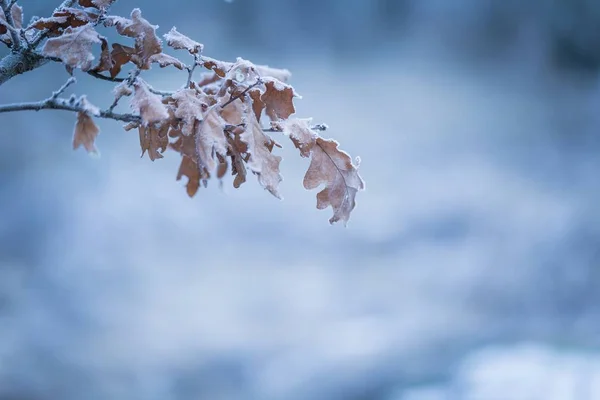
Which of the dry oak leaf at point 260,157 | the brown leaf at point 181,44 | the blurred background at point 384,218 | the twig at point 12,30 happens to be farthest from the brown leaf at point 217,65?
the blurred background at point 384,218

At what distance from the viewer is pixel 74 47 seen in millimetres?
637

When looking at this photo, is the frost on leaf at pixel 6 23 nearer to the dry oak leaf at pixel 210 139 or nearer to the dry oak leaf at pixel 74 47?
the dry oak leaf at pixel 74 47

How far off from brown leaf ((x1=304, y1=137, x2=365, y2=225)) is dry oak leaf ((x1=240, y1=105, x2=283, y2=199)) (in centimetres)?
6

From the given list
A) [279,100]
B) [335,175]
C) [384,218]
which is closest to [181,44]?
[279,100]

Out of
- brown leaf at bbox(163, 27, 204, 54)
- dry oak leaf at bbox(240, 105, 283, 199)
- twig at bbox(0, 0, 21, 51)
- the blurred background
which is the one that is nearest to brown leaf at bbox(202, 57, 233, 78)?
brown leaf at bbox(163, 27, 204, 54)

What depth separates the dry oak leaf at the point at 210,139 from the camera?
621 mm

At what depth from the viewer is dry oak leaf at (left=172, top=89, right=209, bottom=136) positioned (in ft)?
2.08

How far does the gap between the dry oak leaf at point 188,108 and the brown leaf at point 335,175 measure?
0.16m

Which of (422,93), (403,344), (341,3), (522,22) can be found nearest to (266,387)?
(403,344)

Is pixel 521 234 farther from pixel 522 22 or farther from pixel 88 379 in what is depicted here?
pixel 88 379

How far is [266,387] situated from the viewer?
2557 millimetres

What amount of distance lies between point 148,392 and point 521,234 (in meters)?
2.25

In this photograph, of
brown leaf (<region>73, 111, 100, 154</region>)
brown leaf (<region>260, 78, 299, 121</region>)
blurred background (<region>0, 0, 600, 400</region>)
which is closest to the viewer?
brown leaf (<region>73, 111, 100, 154</region>)

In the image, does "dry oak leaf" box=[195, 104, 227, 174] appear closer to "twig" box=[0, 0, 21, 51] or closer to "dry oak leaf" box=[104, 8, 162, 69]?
"dry oak leaf" box=[104, 8, 162, 69]
